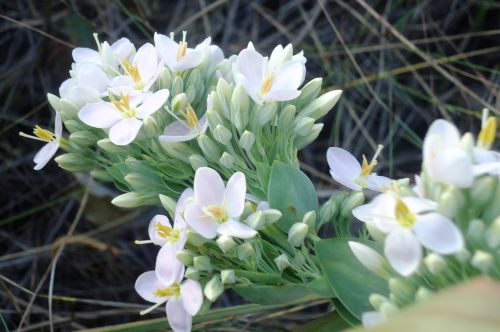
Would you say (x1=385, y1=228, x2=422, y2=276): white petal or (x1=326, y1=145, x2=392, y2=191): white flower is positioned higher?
(x1=326, y1=145, x2=392, y2=191): white flower

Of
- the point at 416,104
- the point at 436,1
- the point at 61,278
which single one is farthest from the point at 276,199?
the point at 436,1

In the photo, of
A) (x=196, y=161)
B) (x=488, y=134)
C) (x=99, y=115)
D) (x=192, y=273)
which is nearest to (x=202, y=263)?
(x=192, y=273)

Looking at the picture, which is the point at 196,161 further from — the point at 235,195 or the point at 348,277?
the point at 348,277

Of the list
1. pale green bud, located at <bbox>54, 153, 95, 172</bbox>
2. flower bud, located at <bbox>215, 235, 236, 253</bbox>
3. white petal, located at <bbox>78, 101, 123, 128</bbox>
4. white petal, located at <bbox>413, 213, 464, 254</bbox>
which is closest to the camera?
white petal, located at <bbox>413, 213, 464, 254</bbox>

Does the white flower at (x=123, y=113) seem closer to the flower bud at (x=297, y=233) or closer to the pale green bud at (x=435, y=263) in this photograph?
the flower bud at (x=297, y=233)

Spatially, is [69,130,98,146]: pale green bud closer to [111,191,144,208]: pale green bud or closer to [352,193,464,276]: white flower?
[111,191,144,208]: pale green bud

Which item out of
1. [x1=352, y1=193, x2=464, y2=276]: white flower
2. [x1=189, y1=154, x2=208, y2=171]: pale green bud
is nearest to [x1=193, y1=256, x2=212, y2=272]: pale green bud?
[x1=189, y1=154, x2=208, y2=171]: pale green bud

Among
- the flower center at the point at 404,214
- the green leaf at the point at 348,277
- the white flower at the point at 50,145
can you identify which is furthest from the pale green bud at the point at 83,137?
the flower center at the point at 404,214
